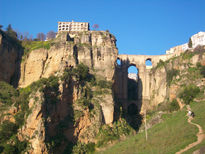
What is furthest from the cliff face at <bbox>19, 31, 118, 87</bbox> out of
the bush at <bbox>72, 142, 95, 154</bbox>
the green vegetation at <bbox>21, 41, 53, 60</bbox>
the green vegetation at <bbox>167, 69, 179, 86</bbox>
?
the green vegetation at <bbox>167, 69, 179, 86</bbox>

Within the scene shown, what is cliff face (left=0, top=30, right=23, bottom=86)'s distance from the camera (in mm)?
49938

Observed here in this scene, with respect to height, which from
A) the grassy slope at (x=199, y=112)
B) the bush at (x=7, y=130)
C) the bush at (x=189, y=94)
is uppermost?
the bush at (x=189, y=94)

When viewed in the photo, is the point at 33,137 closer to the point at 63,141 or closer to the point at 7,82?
the point at 63,141

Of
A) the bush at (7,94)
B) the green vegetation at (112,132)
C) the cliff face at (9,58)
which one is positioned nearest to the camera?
the bush at (7,94)

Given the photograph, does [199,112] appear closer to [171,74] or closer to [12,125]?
[171,74]

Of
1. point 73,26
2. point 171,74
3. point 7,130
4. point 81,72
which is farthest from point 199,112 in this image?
point 73,26

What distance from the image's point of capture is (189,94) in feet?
170

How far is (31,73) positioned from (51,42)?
20.2ft

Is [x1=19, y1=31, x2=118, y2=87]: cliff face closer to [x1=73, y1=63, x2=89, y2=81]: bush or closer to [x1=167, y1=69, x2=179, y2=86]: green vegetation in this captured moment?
[x1=73, y1=63, x2=89, y2=81]: bush

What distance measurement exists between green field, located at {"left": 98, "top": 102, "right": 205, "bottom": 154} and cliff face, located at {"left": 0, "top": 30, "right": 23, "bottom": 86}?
63.8ft

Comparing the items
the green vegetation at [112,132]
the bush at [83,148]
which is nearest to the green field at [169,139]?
the green vegetation at [112,132]

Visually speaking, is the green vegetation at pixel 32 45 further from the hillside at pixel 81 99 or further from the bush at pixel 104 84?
the bush at pixel 104 84

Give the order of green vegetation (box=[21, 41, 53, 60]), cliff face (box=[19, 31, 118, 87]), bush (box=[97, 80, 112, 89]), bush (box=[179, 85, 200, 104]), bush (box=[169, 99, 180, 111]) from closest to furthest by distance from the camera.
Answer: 1. bush (box=[179, 85, 200, 104])
2. cliff face (box=[19, 31, 118, 87])
3. bush (box=[97, 80, 112, 89])
4. bush (box=[169, 99, 180, 111])
5. green vegetation (box=[21, 41, 53, 60])

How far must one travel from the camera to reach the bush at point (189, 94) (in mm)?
51469
